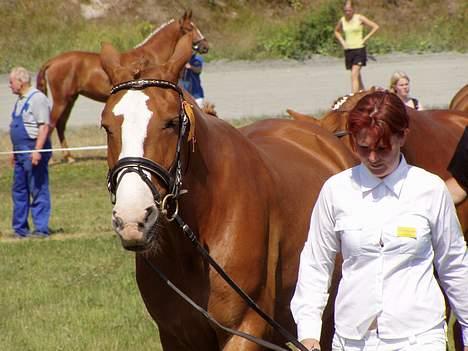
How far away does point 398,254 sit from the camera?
175 inches

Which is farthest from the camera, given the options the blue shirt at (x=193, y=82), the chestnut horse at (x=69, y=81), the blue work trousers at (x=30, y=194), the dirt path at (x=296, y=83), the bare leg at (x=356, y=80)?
the dirt path at (x=296, y=83)

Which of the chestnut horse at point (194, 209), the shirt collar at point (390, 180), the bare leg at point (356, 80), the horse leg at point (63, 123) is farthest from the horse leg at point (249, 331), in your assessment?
the bare leg at point (356, 80)

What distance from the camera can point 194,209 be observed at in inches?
225

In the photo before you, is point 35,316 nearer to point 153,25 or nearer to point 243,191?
point 243,191

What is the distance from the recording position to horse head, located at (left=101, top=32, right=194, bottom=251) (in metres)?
4.96

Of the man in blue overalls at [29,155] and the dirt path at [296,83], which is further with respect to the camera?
the dirt path at [296,83]

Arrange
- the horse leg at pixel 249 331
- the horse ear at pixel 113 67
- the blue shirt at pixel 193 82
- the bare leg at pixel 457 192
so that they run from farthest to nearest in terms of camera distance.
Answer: the blue shirt at pixel 193 82 < the bare leg at pixel 457 192 < the horse leg at pixel 249 331 < the horse ear at pixel 113 67

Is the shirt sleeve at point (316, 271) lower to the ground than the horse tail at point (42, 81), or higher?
higher

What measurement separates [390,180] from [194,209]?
4.91ft

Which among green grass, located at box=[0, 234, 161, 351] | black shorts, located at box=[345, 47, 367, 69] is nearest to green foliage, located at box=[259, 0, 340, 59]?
black shorts, located at box=[345, 47, 367, 69]

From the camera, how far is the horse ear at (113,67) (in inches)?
218

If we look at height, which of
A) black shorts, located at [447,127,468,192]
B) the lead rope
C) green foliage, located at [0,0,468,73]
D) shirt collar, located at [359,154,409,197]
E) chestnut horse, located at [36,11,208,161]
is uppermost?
shirt collar, located at [359,154,409,197]

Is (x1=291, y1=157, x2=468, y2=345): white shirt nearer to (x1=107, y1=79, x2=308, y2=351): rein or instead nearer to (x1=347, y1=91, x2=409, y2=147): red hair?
(x1=347, y1=91, x2=409, y2=147): red hair

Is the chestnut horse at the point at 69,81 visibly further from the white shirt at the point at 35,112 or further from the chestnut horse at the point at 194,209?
the chestnut horse at the point at 194,209
